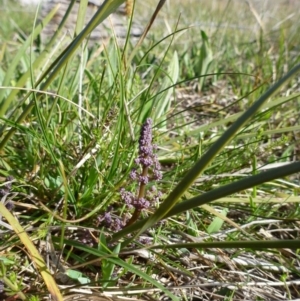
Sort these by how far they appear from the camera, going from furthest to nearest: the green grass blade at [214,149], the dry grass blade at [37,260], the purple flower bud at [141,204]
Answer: the purple flower bud at [141,204] → the dry grass blade at [37,260] → the green grass blade at [214,149]

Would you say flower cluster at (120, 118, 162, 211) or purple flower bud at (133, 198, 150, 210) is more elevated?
flower cluster at (120, 118, 162, 211)

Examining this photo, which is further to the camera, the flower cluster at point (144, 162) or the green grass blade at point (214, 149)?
the flower cluster at point (144, 162)

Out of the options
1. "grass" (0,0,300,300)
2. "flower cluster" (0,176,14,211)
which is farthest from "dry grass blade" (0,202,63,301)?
"flower cluster" (0,176,14,211)

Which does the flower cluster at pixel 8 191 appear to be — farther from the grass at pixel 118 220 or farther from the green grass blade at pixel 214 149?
the green grass blade at pixel 214 149

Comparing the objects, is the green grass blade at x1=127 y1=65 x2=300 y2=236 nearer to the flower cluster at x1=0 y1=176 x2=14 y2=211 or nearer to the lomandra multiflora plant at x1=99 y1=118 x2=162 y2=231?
the lomandra multiflora plant at x1=99 y1=118 x2=162 y2=231

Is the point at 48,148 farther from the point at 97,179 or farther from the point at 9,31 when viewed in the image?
the point at 9,31

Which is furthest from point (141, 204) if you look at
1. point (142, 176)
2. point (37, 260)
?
point (37, 260)

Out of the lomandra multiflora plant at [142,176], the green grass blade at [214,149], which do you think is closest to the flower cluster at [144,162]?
the lomandra multiflora plant at [142,176]

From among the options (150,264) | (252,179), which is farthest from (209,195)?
(150,264)

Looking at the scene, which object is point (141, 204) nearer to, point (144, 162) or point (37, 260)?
point (144, 162)

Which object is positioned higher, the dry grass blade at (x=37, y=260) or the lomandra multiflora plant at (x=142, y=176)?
the lomandra multiflora plant at (x=142, y=176)

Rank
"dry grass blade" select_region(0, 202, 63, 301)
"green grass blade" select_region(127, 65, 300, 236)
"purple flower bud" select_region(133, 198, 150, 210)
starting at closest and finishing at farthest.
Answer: "green grass blade" select_region(127, 65, 300, 236)
"dry grass blade" select_region(0, 202, 63, 301)
"purple flower bud" select_region(133, 198, 150, 210)
